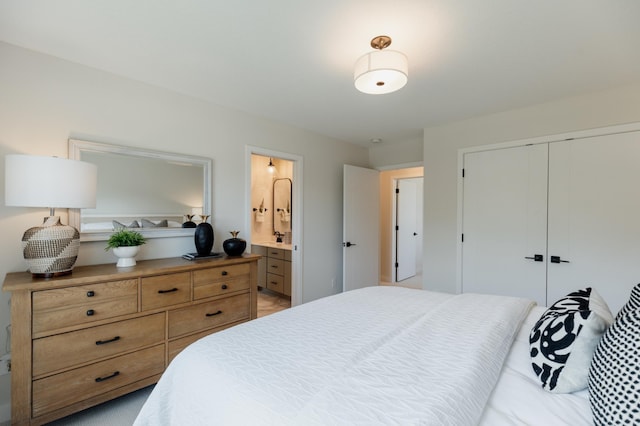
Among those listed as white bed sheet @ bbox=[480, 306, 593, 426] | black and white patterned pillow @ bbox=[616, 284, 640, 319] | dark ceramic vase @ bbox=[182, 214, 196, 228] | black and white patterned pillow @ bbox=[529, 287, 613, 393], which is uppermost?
dark ceramic vase @ bbox=[182, 214, 196, 228]

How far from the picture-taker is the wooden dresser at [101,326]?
5.13 ft

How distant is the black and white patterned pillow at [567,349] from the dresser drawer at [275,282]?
3.36 m

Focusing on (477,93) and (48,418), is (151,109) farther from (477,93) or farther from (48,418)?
(477,93)

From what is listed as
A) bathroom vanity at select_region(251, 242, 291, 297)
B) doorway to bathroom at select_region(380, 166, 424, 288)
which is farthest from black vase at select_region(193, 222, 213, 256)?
doorway to bathroom at select_region(380, 166, 424, 288)

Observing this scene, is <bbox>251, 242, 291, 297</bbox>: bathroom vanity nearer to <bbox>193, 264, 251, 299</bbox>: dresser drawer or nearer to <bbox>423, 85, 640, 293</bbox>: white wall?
<bbox>193, 264, 251, 299</bbox>: dresser drawer

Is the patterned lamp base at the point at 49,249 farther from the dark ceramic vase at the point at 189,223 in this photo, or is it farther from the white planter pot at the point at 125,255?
the dark ceramic vase at the point at 189,223

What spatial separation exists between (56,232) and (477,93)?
3.36m

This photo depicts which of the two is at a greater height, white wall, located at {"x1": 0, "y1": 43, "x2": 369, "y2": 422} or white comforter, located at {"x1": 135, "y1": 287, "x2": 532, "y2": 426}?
white wall, located at {"x1": 0, "y1": 43, "x2": 369, "y2": 422}

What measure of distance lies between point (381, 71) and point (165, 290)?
2073 millimetres

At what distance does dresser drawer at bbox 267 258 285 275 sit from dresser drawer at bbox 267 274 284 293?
0.06 metres

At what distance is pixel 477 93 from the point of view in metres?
A: 2.55

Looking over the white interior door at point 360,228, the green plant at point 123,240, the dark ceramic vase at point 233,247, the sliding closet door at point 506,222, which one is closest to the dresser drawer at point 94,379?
the green plant at point 123,240

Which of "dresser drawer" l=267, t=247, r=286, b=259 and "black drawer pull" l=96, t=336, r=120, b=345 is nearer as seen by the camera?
"black drawer pull" l=96, t=336, r=120, b=345

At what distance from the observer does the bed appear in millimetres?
811
